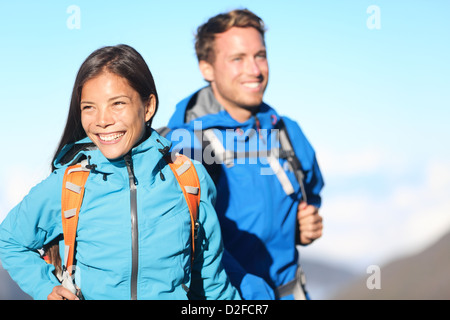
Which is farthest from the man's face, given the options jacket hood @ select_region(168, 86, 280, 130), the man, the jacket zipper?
the jacket zipper

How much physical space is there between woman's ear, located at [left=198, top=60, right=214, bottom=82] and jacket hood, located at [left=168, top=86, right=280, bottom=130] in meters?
0.10

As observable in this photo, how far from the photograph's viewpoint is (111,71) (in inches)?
114

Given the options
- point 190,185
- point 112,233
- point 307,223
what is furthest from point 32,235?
point 307,223

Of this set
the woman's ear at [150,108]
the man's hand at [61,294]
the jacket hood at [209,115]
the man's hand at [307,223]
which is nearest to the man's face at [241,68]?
the jacket hood at [209,115]

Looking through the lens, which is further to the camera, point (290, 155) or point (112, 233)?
point (290, 155)

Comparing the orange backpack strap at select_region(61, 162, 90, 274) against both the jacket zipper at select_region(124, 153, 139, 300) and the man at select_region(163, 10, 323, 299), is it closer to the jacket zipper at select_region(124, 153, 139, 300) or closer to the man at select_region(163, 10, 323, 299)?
the jacket zipper at select_region(124, 153, 139, 300)

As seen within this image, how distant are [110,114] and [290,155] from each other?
6.31 feet

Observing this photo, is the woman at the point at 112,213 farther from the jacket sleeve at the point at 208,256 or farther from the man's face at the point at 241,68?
the man's face at the point at 241,68

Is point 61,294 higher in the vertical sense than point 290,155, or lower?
lower

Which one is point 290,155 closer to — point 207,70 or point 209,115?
point 209,115

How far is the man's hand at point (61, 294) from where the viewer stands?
277cm

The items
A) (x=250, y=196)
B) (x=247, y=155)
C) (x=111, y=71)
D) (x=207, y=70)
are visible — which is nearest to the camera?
(x=111, y=71)

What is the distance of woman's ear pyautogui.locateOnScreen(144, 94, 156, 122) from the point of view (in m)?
3.10
